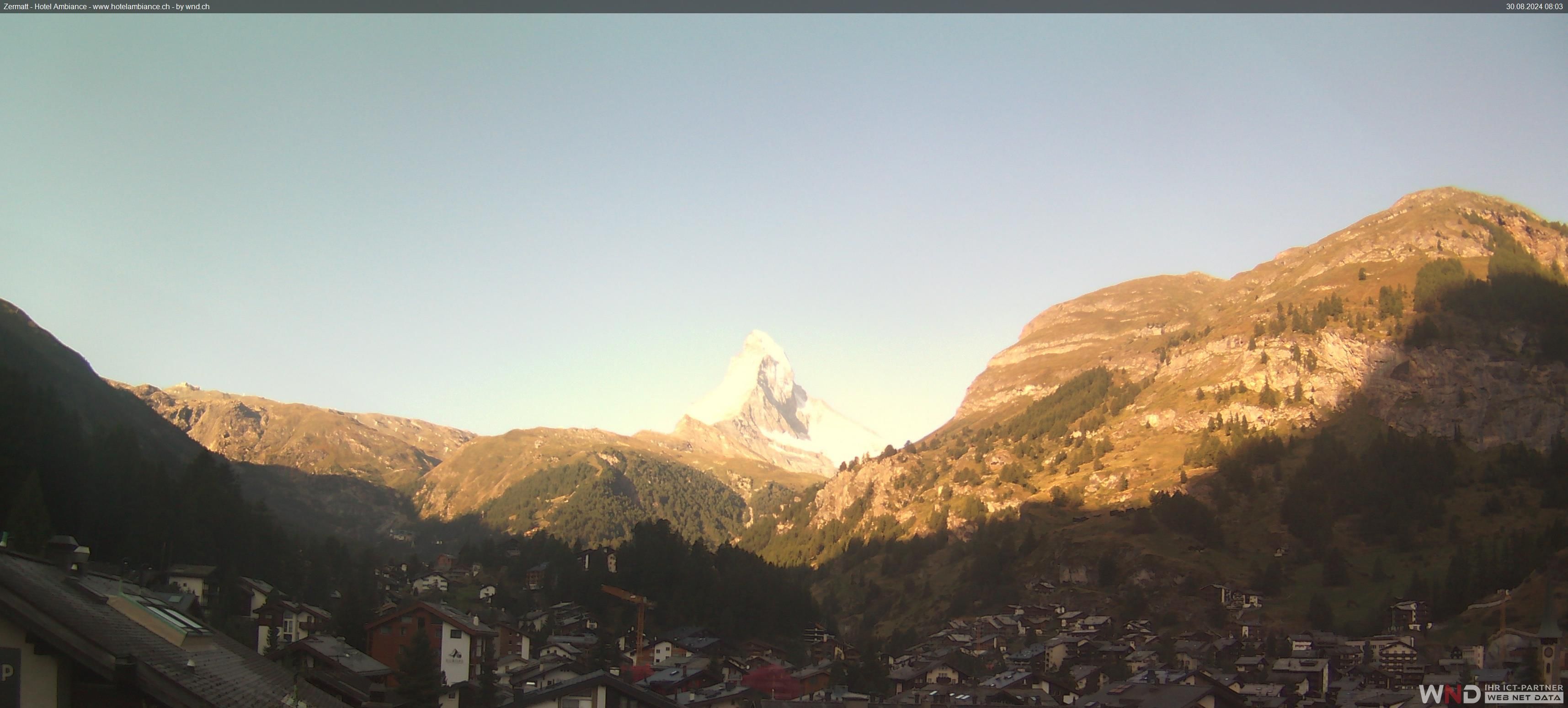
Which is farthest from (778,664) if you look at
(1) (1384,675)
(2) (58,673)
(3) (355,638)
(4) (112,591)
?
(2) (58,673)

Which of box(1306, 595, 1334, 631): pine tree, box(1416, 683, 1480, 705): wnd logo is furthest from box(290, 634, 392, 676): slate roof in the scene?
box(1306, 595, 1334, 631): pine tree

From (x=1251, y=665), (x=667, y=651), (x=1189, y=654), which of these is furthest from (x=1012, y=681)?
(x=1189, y=654)

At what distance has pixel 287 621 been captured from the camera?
3396 inches

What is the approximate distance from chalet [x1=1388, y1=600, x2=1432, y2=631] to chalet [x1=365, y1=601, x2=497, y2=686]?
11434 centimetres

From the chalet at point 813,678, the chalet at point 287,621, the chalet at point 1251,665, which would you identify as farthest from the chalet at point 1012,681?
the chalet at point 287,621

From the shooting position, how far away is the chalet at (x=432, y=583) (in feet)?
499

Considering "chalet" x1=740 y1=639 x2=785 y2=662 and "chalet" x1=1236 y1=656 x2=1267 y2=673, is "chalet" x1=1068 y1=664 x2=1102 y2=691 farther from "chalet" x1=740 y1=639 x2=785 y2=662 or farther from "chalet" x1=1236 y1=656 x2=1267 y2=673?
"chalet" x1=740 y1=639 x2=785 y2=662

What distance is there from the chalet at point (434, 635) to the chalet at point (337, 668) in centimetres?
2047

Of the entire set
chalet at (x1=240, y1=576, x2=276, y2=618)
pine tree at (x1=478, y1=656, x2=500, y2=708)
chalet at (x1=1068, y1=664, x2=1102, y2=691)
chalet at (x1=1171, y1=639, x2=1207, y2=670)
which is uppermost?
chalet at (x1=240, y1=576, x2=276, y2=618)

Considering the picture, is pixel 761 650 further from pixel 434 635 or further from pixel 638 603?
pixel 434 635

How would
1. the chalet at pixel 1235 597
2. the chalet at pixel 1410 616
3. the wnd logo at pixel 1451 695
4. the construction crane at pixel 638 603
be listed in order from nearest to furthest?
the wnd logo at pixel 1451 695 → the construction crane at pixel 638 603 → the chalet at pixel 1410 616 → the chalet at pixel 1235 597

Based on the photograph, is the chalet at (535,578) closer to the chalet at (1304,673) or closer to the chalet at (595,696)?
the chalet at (1304,673)

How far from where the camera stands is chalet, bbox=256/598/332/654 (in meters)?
77.9

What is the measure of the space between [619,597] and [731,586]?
1586 centimetres
